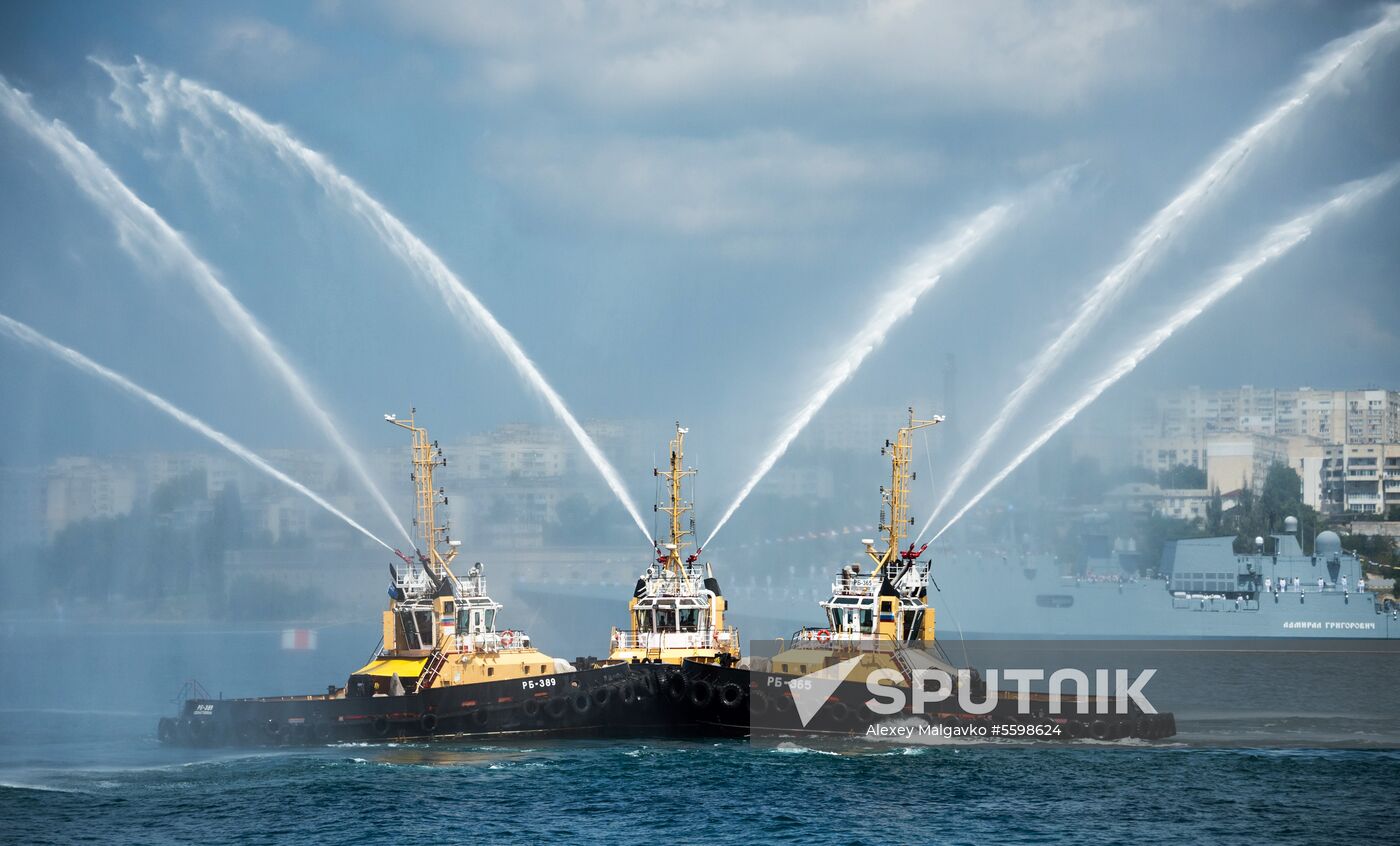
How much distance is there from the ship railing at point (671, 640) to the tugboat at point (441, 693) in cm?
142

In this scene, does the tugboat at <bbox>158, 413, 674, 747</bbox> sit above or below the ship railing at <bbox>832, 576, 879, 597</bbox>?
below

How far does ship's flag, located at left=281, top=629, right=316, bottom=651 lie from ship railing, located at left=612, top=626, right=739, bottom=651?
2128 inches

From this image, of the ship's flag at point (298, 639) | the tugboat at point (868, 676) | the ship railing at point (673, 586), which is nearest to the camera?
the tugboat at point (868, 676)

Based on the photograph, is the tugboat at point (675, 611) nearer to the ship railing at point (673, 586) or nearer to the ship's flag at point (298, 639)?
the ship railing at point (673, 586)

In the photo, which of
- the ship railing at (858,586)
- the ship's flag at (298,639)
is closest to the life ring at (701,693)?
the ship railing at (858,586)

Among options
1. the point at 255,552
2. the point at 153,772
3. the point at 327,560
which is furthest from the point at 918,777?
the point at 255,552

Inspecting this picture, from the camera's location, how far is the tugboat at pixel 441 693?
157ft

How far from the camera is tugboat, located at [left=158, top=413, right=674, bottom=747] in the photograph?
157 feet

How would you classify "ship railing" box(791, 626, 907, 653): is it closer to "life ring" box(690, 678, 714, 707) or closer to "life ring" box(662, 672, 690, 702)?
"life ring" box(690, 678, 714, 707)

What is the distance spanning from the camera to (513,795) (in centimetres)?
3947

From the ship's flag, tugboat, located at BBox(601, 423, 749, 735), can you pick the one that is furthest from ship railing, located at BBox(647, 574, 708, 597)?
the ship's flag

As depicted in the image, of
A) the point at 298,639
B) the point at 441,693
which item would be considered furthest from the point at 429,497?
the point at 298,639

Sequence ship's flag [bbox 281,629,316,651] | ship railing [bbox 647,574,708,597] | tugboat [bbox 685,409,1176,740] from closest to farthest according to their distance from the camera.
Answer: tugboat [bbox 685,409,1176,740] < ship railing [bbox 647,574,708,597] < ship's flag [bbox 281,629,316,651]

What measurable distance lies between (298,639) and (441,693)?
196ft
